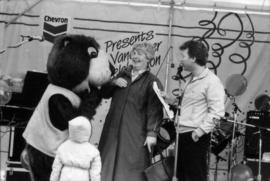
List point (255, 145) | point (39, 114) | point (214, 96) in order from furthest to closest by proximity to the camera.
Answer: point (255, 145) → point (214, 96) → point (39, 114)

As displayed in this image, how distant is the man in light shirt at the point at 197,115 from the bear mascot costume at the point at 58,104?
1512 mm

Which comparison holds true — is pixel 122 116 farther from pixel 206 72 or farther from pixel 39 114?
pixel 39 114

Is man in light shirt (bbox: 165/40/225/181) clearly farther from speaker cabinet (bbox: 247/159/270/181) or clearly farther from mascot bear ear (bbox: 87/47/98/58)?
speaker cabinet (bbox: 247/159/270/181)

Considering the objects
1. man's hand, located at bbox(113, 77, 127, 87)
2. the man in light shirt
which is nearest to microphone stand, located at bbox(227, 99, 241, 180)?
the man in light shirt

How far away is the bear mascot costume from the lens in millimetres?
3912

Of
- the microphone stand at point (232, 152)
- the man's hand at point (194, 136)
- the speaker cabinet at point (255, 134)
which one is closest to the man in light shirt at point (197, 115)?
the man's hand at point (194, 136)

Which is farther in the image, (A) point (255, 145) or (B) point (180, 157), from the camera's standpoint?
(A) point (255, 145)

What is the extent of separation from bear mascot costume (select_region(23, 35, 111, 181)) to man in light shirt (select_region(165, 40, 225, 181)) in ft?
4.96

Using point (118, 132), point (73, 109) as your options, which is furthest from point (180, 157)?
point (73, 109)

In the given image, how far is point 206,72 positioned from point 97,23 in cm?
243

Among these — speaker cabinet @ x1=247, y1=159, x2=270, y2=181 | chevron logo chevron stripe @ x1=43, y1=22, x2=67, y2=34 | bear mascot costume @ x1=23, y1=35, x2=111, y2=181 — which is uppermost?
chevron logo chevron stripe @ x1=43, y1=22, x2=67, y2=34

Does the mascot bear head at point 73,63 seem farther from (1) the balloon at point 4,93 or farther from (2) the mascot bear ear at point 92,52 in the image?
(1) the balloon at point 4,93

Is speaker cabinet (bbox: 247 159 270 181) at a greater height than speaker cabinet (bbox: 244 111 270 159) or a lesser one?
lesser

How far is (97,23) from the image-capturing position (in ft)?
24.8
